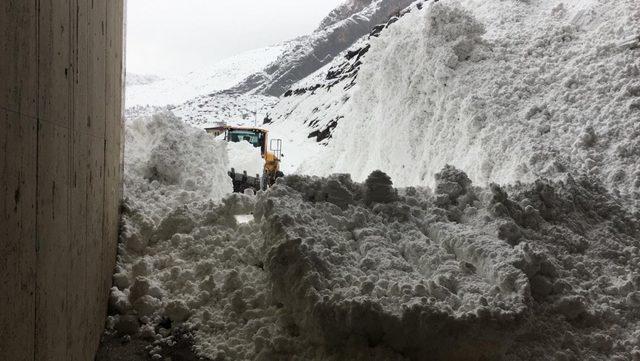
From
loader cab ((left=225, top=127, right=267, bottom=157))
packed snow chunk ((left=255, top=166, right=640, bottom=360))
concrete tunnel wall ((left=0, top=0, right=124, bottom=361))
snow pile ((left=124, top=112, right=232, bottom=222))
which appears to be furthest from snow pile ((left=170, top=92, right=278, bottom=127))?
concrete tunnel wall ((left=0, top=0, right=124, bottom=361))

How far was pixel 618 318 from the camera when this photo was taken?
4.08m

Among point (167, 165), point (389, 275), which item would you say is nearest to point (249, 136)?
point (167, 165)

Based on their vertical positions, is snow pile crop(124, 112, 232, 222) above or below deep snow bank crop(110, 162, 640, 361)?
above

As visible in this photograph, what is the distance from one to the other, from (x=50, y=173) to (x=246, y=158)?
1348 cm

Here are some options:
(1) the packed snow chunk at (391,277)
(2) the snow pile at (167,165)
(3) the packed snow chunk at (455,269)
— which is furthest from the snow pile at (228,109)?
(1) the packed snow chunk at (391,277)

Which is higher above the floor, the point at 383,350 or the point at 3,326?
the point at 3,326

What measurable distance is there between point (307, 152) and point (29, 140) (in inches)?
1085

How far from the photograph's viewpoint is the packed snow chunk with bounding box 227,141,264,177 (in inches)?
584

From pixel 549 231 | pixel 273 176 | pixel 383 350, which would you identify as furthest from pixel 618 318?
pixel 273 176

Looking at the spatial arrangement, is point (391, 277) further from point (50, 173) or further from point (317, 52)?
point (317, 52)

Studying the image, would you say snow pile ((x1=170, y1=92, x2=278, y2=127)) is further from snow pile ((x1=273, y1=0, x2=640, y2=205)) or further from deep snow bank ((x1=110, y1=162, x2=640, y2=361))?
deep snow bank ((x1=110, y1=162, x2=640, y2=361))

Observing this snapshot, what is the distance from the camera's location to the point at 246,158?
599 inches

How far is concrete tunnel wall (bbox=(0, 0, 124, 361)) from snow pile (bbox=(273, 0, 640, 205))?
5.87 metres

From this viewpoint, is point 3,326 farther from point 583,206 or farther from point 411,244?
point 583,206
